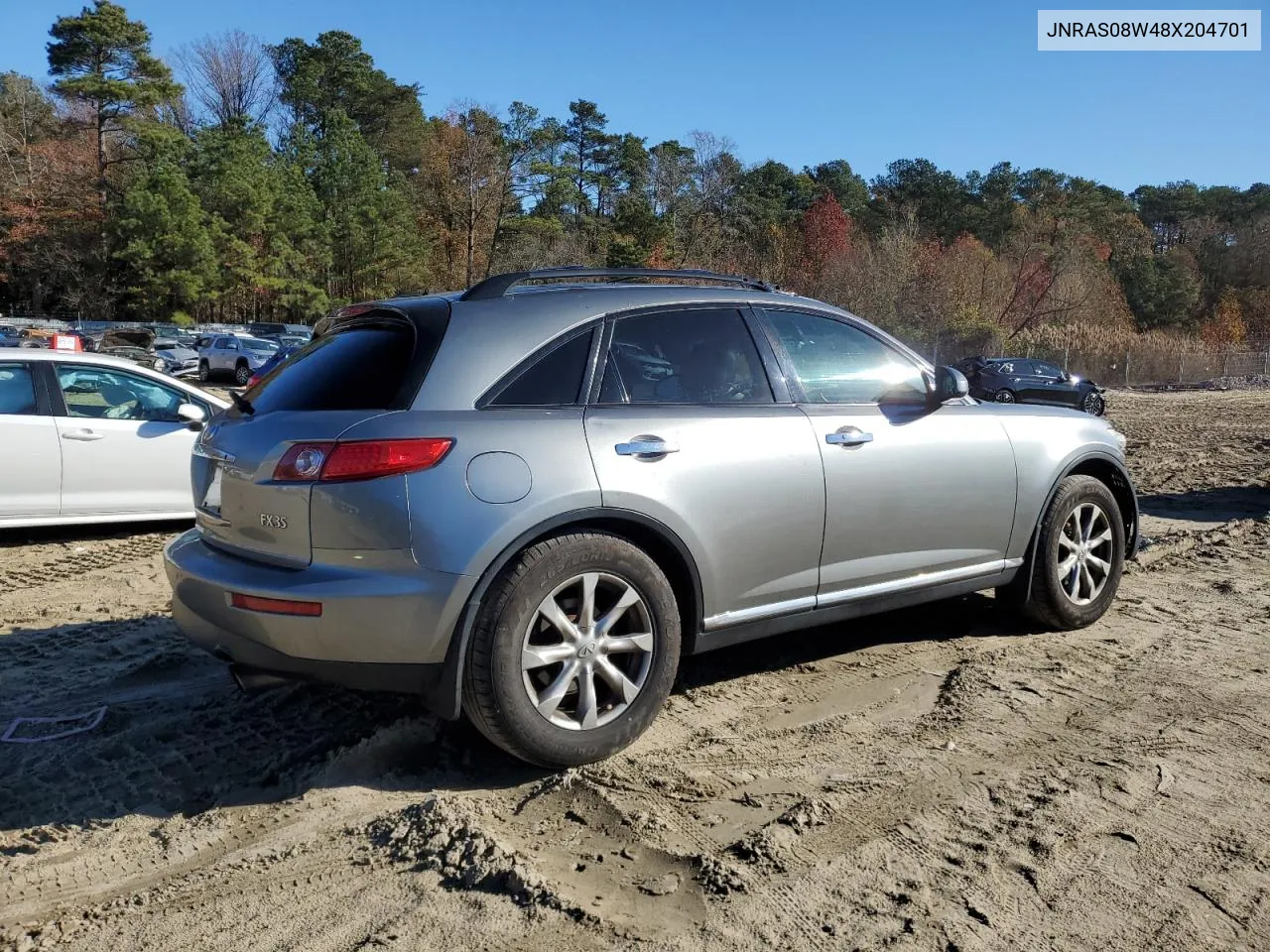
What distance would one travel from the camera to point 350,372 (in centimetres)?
360

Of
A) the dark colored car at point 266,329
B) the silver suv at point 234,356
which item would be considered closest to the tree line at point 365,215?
the dark colored car at point 266,329

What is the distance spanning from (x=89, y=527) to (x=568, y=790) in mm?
6024

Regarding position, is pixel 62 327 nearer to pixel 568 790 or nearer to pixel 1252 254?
pixel 568 790

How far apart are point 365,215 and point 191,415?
2019 inches

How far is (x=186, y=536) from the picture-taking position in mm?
3988

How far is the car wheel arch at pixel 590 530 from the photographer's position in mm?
3250

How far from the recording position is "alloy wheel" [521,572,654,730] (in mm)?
3377

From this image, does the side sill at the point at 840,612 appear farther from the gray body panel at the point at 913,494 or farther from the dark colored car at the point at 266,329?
the dark colored car at the point at 266,329

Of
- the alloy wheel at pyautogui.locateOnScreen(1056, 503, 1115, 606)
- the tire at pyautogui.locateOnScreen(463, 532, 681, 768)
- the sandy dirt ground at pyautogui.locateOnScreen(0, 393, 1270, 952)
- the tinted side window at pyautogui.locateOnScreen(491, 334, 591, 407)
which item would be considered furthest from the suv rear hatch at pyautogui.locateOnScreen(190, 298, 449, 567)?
the alloy wheel at pyautogui.locateOnScreen(1056, 503, 1115, 606)

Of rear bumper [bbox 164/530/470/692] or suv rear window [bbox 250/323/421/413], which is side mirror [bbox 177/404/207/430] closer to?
suv rear window [bbox 250/323/421/413]

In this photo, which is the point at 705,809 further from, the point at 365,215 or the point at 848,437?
the point at 365,215

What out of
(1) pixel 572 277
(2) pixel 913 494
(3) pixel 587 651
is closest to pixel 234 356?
(1) pixel 572 277

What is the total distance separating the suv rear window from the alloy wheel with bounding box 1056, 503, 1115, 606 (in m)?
3.25

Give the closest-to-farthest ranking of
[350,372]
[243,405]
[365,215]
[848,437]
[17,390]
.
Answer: [350,372] < [243,405] < [848,437] < [17,390] < [365,215]
